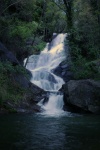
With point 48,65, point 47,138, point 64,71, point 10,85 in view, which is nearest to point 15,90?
point 10,85

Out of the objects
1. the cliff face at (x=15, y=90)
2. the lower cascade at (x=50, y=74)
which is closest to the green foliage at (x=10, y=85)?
the cliff face at (x=15, y=90)

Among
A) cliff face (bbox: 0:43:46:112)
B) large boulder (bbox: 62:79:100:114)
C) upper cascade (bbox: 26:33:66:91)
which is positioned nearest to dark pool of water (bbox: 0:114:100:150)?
cliff face (bbox: 0:43:46:112)

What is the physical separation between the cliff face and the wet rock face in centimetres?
501

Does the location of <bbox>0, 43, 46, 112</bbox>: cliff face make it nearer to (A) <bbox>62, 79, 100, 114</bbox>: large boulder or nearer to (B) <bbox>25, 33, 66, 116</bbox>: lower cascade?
(B) <bbox>25, 33, 66, 116</bbox>: lower cascade

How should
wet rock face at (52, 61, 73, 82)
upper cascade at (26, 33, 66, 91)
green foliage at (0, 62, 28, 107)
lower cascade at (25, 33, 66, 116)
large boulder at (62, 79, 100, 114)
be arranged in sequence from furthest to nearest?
wet rock face at (52, 61, 73, 82)
upper cascade at (26, 33, 66, 91)
lower cascade at (25, 33, 66, 116)
large boulder at (62, 79, 100, 114)
green foliage at (0, 62, 28, 107)

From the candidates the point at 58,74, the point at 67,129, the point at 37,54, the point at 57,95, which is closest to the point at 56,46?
the point at 37,54

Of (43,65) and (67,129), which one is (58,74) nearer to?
(43,65)

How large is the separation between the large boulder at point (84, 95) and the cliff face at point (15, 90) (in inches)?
106

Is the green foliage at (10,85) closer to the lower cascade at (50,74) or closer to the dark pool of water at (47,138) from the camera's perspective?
the lower cascade at (50,74)

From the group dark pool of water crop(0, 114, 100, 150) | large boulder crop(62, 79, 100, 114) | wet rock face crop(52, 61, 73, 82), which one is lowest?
dark pool of water crop(0, 114, 100, 150)

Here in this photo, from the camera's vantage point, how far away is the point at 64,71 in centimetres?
3019

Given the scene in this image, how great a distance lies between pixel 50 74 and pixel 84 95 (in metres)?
7.74

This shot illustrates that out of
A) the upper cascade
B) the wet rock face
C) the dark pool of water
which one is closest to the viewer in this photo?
the dark pool of water

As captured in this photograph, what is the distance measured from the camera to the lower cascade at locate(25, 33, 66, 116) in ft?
76.8
